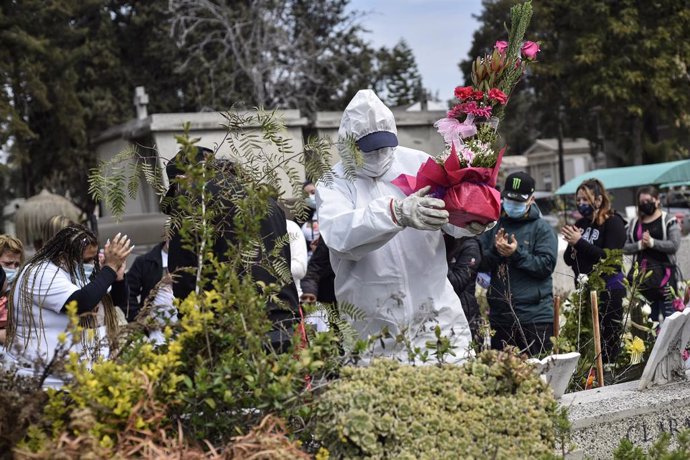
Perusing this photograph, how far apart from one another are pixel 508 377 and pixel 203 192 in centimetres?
128

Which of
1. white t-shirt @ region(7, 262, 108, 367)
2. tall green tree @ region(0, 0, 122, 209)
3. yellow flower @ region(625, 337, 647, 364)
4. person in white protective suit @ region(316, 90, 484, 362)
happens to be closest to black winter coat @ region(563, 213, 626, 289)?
yellow flower @ region(625, 337, 647, 364)

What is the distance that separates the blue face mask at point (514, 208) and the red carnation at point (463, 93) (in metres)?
2.62

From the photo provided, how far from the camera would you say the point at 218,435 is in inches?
120

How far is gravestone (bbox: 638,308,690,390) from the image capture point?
13.7ft

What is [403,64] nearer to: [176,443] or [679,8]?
[679,8]

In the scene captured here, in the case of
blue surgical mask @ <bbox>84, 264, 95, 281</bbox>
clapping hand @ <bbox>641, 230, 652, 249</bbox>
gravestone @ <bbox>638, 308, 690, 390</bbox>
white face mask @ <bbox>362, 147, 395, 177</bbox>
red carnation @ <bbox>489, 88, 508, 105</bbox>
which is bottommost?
gravestone @ <bbox>638, 308, 690, 390</bbox>

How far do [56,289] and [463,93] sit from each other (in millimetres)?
2295

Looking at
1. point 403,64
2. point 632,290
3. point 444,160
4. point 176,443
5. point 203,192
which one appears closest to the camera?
point 176,443

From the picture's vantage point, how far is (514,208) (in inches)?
259

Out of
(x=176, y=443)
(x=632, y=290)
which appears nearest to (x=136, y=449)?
(x=176, y=443)

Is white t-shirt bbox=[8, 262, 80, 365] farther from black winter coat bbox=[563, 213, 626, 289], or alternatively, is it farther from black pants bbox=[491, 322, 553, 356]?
black winter coat bbox=[563, 213, 626, 289]

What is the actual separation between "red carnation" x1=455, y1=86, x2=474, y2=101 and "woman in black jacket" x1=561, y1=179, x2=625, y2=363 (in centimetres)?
322

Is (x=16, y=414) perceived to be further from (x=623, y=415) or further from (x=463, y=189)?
(x=623, y=415)

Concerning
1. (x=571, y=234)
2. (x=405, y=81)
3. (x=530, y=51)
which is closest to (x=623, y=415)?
(x=530, y=51)
